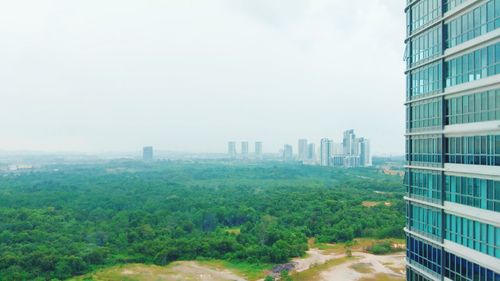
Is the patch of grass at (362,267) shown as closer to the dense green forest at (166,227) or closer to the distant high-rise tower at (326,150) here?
the dense green forest at (166,227)

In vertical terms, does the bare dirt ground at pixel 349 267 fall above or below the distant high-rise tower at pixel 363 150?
below

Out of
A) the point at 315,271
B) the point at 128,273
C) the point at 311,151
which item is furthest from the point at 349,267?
the point at 311,151

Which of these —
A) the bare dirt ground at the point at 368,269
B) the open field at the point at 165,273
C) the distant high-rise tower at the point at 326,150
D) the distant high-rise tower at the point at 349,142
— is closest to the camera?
the bare dirt ground at the point at 368,269

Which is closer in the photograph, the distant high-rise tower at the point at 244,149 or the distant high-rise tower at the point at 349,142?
the distant high-rise tower at the point at 349,142

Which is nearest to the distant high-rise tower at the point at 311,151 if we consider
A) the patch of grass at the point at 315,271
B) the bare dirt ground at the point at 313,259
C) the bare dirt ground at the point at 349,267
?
the bare dirt ground at the point at 313,259

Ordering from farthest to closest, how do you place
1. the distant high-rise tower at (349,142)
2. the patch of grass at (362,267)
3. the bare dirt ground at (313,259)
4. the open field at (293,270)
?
the distant high-rise tower at (349,142), the bare dirt ground at (313,259), the patch of grass at (362,267), the open field at (293,270)

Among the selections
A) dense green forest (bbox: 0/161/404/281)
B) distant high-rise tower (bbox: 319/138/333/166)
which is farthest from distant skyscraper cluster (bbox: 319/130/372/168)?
dense green forest (bbox: 0/161/404/281)

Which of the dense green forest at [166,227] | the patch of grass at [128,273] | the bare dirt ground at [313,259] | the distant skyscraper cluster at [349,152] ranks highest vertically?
the distant skyscraper cluster at [349,152]

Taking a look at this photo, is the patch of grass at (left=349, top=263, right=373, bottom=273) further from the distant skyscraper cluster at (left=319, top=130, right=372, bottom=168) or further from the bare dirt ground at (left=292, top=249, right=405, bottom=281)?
the distant skyscraper cluster at (left=319, top=130, right=372, bottom=168)

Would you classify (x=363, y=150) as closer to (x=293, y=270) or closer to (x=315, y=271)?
(x=293, y=270)
